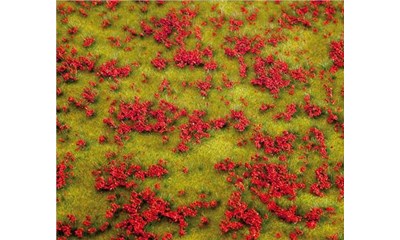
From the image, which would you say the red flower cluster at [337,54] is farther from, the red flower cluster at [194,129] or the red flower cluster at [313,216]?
the red flower cluster at [313,216]

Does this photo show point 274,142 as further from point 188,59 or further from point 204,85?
point 188,59

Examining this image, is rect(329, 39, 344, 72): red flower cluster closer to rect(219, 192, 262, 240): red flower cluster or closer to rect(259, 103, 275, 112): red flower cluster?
rect(259, 103, 275, 112): red flower cluster

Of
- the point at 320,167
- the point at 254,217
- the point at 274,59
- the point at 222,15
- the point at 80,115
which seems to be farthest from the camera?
the point at 222,15

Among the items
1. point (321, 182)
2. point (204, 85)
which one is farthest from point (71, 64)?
point (321, 182)

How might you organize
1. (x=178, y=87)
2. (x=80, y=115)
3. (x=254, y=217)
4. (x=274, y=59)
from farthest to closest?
(x=274, y=59) → (x=178, y=87) → (x=80, y=115) → (x=254, y=217)

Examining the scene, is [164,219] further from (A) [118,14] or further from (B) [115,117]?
(A) [118,14]

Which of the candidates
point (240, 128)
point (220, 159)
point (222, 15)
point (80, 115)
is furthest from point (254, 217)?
point (222, 15)

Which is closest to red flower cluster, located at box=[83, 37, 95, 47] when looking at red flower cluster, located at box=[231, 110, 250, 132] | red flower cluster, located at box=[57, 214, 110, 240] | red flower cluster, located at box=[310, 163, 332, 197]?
red flower cluster, located at box=[231, 110, 250, 132]
